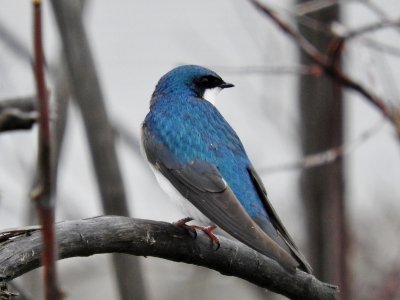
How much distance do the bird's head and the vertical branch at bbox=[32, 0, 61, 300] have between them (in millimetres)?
2811

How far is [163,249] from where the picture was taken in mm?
2703

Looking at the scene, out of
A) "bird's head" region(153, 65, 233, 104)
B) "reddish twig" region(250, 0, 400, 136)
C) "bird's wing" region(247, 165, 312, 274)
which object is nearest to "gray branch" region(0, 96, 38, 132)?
"bird's head" region(153, 65, 233, 104)

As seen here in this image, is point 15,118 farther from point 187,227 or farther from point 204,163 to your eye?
point 187,227

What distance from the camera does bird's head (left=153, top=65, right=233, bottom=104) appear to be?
399 centimetres

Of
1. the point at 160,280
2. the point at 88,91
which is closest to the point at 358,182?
the point at 160,280

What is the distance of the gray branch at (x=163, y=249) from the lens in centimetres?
213

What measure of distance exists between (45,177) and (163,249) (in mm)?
1602

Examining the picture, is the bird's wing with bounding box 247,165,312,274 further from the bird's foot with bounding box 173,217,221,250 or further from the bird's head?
the bird's head

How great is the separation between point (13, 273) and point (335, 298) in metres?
1.08

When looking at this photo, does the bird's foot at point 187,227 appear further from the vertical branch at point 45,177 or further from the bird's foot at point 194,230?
the vertical branch at point 45,177

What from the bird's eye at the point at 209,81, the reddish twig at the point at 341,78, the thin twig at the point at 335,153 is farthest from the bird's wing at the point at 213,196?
the reddish twig at the point at 341,78

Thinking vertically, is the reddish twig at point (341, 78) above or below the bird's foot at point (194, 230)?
above

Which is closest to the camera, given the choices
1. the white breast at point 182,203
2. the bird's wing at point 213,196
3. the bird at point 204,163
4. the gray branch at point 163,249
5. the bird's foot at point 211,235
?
the gray branch at point 163,249

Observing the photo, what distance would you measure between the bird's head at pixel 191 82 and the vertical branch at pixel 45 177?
281 centimetres
